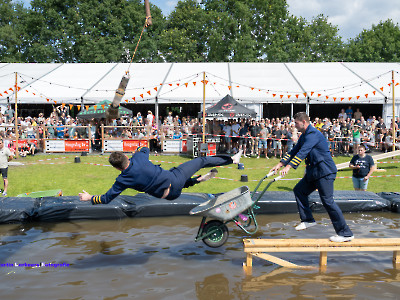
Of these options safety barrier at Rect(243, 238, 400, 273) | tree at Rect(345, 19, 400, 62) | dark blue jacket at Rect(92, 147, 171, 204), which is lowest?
safety barrier at Rect(243, 238, 400, 273)

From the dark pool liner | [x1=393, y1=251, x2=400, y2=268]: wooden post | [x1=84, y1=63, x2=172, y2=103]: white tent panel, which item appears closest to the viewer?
[x1=393, y1=251, x2=400, y2=268]: wooden post

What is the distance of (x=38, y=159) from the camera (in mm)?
18688

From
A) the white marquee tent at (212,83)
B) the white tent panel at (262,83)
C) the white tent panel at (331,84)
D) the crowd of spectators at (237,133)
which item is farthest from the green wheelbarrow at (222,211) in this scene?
the white tent panel at (331,84)

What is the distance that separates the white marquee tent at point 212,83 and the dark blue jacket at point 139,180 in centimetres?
1727

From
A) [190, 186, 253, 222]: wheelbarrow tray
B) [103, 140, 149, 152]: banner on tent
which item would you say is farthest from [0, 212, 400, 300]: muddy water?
[103, 140, 149, 152]: banner on tent

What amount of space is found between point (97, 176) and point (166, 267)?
28.1ft

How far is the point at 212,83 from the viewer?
24.6m

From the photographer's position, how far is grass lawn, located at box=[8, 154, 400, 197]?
41.4 feet

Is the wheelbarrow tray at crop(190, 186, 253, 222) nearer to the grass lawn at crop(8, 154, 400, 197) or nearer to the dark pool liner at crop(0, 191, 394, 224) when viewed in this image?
the dark pool liner at crop(0, 191, 394, 224)

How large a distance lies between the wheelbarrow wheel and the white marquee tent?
662 inches

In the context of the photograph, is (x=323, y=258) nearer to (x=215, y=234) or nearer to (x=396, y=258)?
(x=396, y=258)

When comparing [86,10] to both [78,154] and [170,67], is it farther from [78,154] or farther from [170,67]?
[78,154]

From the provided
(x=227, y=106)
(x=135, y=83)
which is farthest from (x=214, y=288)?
(x=135, y=83)

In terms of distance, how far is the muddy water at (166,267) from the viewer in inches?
228
